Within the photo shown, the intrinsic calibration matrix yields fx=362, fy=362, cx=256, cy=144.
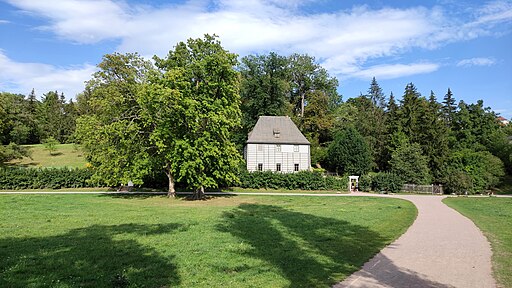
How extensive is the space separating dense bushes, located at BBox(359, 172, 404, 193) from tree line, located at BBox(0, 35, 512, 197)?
0.44m

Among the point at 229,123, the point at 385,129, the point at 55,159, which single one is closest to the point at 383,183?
the point at 385,129

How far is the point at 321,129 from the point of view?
6650cm

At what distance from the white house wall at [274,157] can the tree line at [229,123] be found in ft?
9.03

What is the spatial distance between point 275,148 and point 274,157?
4.36ft

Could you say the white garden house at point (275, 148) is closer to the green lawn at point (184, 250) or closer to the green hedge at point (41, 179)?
the green hedge at point (41, 179)

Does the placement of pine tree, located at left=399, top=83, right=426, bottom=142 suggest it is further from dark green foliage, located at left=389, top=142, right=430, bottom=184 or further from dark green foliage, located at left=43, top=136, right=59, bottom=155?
dark green foliage, located at left=43, top=136, right=59, bottom=155

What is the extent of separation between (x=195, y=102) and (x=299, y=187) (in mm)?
A: 20086

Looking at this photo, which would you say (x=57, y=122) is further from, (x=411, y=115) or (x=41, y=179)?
(x=411, y=115)

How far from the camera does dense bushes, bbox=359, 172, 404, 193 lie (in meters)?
43.4

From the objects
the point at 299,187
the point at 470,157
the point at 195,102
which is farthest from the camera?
the point at 470,157

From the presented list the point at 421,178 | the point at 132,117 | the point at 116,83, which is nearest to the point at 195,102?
the point at 132,117

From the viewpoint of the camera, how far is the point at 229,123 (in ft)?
98.1

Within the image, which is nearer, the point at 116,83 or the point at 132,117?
the point at 132,117

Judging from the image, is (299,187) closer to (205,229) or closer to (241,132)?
(241,132)
